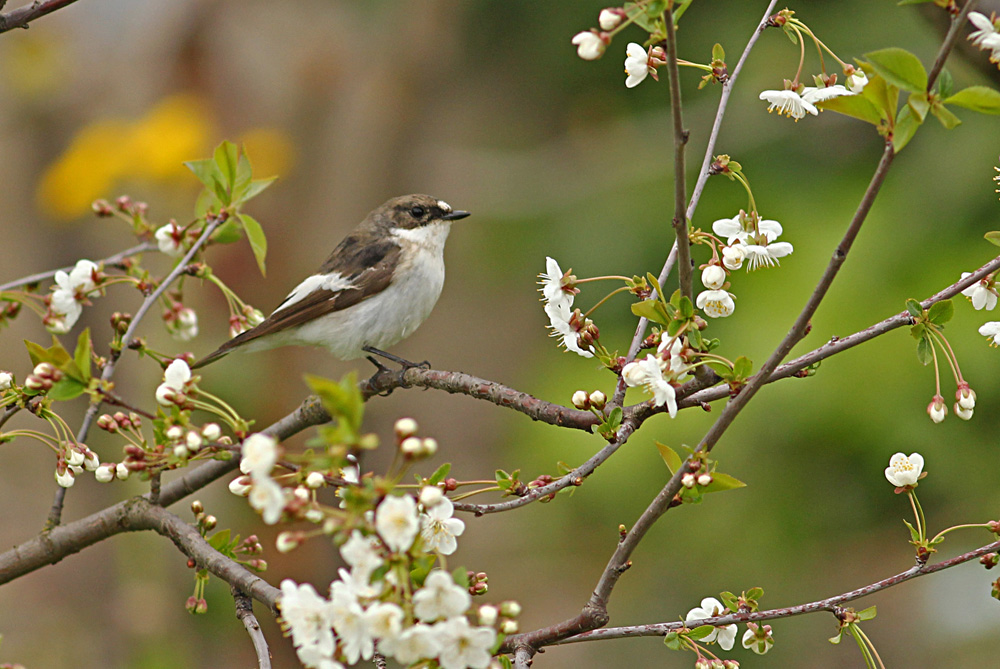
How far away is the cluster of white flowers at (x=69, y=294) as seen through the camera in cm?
203

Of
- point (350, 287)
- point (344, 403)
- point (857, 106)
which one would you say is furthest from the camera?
point (350, 287)

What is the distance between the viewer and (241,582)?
5.68 feet

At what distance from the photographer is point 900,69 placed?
3.90ft

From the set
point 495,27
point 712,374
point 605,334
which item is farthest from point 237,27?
point 712,374

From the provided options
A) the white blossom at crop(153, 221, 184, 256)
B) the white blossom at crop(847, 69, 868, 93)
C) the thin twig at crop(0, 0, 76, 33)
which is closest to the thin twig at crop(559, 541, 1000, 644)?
the white blossom at crop(847, 69, 868, 93)

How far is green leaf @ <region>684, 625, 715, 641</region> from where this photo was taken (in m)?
1.61

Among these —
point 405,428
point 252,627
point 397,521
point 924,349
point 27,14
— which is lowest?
point 252,627

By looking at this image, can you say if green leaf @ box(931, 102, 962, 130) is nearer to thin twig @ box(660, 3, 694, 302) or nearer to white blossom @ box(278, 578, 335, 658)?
thin twig @ box(660, 3, 694, 302)

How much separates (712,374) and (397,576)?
780 millimetres

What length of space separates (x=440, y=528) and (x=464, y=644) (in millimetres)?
352

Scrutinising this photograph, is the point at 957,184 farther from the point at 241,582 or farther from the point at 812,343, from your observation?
the point at 241,582

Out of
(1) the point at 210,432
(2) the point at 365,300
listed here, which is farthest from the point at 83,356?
(2) the point at 365,300

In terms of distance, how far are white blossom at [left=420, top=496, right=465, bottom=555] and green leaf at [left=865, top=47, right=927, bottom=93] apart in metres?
0.87

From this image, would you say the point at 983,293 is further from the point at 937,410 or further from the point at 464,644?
the point at 464,644
